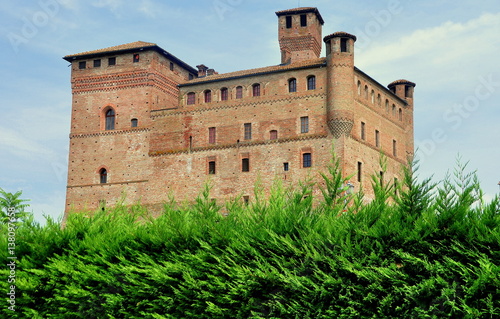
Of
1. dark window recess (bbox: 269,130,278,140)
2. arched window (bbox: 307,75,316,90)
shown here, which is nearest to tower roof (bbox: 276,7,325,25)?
arched window (bbox: 307,75,316,90)

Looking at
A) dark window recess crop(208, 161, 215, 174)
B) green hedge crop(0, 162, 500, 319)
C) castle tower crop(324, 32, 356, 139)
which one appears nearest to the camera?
green hedge crop(0, 162, 500, 319)

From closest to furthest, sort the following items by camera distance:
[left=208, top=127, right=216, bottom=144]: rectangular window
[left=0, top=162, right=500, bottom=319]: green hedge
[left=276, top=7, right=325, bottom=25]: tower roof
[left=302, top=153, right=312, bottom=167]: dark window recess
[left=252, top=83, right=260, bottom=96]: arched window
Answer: [left=0, top=162, right=500, bottom=319]: green hedge, [left=302, top=153, right=312, bottom=167]: dark window recess, [left=252, top=83, right=260, bottom=96]: arched window, [left=208, top=127, right=216, bottom=144]: rectangular window, [left=276, top=7, right=325, bottom=25]: tower roof

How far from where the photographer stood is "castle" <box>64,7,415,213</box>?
38531 millimetres

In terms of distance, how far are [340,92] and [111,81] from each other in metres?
16.0

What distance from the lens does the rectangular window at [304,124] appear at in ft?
127

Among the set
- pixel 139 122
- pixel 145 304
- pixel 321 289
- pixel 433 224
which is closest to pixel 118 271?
pixel 145 304

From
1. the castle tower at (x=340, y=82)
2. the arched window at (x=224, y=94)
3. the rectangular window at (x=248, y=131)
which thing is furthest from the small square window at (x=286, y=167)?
the arched window at (x=224, y=94)

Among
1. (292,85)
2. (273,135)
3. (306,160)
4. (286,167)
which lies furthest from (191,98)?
(306,160)

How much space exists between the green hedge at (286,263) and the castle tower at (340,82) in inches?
951

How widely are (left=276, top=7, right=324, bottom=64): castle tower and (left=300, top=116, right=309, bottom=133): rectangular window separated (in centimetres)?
581

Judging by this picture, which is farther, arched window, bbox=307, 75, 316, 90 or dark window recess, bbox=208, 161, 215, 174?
dark window recess, bbox=208, 161, 215, 174

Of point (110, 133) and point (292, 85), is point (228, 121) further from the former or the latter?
point (110, 133)

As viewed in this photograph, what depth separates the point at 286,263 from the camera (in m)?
11.8

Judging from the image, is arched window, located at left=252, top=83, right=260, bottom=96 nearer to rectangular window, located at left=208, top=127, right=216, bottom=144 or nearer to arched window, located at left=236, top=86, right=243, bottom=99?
arched window, located at left=236, top=86, right=243, bottom=99
